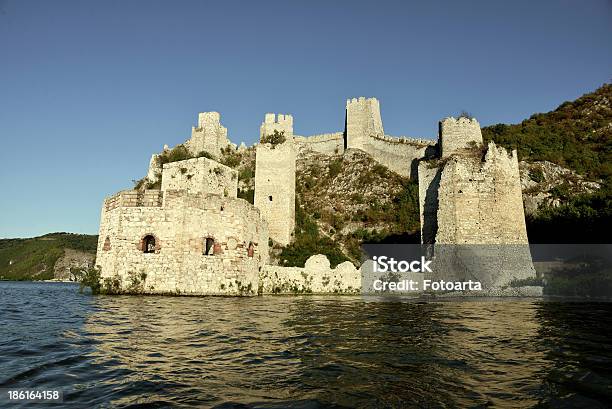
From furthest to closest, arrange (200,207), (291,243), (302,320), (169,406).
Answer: (291,243), (200,207), (302,320), (169,406)

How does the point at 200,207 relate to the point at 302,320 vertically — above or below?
above

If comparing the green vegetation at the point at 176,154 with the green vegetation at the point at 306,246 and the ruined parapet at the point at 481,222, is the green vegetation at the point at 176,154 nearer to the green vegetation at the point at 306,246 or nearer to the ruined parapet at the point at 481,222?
the green vegetation at the point at 306,246

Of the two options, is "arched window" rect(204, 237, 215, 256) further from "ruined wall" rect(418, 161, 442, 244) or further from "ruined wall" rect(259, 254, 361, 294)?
"ruined wall" rect(418, 161, 442, 244)

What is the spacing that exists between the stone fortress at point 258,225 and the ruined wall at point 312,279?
0.05 meters

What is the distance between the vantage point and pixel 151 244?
2050 cm

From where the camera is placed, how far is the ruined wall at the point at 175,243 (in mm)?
16641

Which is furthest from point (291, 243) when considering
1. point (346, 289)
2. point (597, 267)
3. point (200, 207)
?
point (597, 267)

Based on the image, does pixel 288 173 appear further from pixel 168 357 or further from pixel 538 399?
pixel 538 399

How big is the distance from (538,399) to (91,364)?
18.4ft

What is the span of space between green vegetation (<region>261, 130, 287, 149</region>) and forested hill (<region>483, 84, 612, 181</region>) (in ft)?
69.4

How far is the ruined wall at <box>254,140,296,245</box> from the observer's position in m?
33.2

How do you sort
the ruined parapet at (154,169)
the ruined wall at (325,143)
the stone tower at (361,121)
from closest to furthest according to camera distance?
1. the ruined parapet at (154,169)
2. the stone tower at (361,121)
3. the ruined wall at (325,143)
